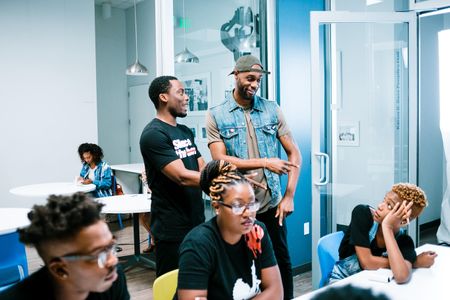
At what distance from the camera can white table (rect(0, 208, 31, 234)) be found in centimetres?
268

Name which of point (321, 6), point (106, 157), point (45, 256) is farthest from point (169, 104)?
point (106, 157)

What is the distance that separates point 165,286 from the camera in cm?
168

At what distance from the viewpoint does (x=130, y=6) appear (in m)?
7.89

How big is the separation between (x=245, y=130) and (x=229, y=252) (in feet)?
3.80

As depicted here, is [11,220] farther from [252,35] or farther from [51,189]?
[252,35]

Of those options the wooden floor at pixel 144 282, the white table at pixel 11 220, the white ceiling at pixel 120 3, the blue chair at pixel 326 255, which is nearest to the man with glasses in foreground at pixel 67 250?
the blue chair at pixel 326 255

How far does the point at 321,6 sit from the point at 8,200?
430 centimetres

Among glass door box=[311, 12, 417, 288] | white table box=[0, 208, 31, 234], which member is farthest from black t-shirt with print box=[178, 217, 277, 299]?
glass door box=[311, 12, 417, 288]

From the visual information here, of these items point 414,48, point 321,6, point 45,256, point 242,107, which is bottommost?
point 45,256

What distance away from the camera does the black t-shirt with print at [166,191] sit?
2.29 metres

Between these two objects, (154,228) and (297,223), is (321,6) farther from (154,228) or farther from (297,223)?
(154,228)

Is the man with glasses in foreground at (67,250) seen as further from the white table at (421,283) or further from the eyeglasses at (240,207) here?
the white table at (421,283)

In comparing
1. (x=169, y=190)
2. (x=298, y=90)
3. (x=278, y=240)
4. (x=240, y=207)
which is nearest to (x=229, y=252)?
(x=240, y=207)

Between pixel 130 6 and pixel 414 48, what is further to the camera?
pixel 130 6
